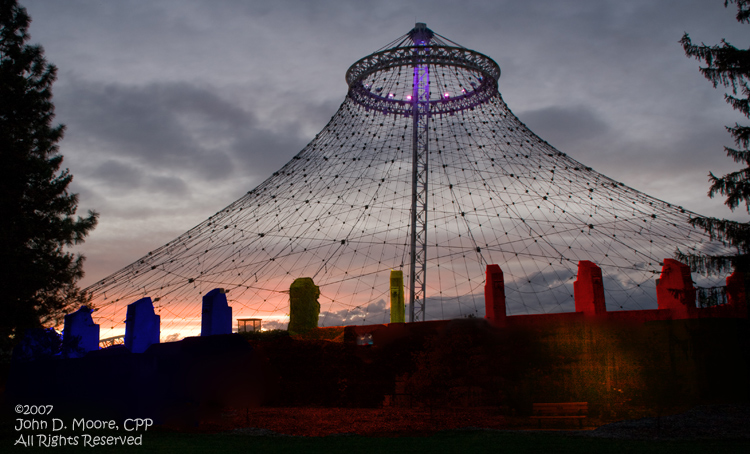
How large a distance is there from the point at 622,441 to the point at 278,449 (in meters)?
7.17

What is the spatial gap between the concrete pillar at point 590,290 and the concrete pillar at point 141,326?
12.8 m

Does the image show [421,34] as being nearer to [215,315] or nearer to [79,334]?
[215,315]

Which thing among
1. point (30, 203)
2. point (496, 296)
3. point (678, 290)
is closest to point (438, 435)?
point (496, 296)

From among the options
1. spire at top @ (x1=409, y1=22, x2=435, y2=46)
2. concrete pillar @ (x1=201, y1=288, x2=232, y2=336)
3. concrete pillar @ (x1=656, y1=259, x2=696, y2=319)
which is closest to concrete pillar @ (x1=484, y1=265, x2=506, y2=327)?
concrete pillar @ (x1=656, y1=259, x2=696, y2=319)

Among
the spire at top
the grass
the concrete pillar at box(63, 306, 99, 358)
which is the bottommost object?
the grass

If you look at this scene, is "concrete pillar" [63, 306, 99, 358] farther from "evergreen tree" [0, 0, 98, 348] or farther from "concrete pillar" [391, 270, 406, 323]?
"concrete pillar" [391, 270, 406, 323]

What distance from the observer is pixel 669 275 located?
14.0 metres

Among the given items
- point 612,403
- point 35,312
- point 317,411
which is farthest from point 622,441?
point 35,312

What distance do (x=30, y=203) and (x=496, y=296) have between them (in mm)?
16393

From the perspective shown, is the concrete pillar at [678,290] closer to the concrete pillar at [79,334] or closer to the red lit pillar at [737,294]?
the red lit pillar at [737,294]

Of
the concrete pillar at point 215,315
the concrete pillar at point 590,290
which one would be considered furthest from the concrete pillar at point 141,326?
the concrete pillar at point 590,290

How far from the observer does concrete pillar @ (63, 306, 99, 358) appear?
52.9 feet

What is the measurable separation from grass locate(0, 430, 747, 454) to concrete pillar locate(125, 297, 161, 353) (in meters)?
3.93

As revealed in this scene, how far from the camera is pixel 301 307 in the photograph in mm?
16938
